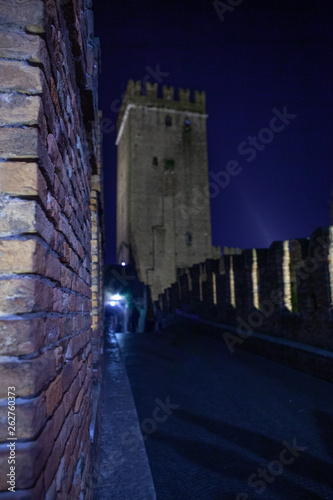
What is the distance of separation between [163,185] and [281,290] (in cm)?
2191

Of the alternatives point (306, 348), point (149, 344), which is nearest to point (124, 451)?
point (306, 348)

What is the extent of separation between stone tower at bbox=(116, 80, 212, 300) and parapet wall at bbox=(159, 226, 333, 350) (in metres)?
14.7

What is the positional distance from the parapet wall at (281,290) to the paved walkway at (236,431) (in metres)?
1.02

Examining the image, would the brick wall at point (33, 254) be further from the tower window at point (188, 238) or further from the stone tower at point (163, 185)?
the tower window at point (188, 238)

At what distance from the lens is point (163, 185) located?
28641 millimetres

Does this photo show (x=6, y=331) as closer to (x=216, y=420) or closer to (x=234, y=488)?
(x=234, y=488)

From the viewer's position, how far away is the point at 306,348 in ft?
21.5

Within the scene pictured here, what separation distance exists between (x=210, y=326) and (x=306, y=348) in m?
5.53

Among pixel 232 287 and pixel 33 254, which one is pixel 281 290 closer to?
pixel 232 287

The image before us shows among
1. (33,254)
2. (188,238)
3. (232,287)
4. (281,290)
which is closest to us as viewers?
(33,254)

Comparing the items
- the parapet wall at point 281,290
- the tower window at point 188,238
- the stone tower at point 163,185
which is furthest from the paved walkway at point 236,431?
the tower window at point 188,238

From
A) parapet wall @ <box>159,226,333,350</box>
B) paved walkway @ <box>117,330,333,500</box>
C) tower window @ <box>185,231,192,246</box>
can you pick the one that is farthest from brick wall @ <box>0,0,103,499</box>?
tower window @ <box>185,231,192,246</box>

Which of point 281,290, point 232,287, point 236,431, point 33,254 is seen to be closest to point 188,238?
point 232,287

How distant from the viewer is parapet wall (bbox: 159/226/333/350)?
651cm
